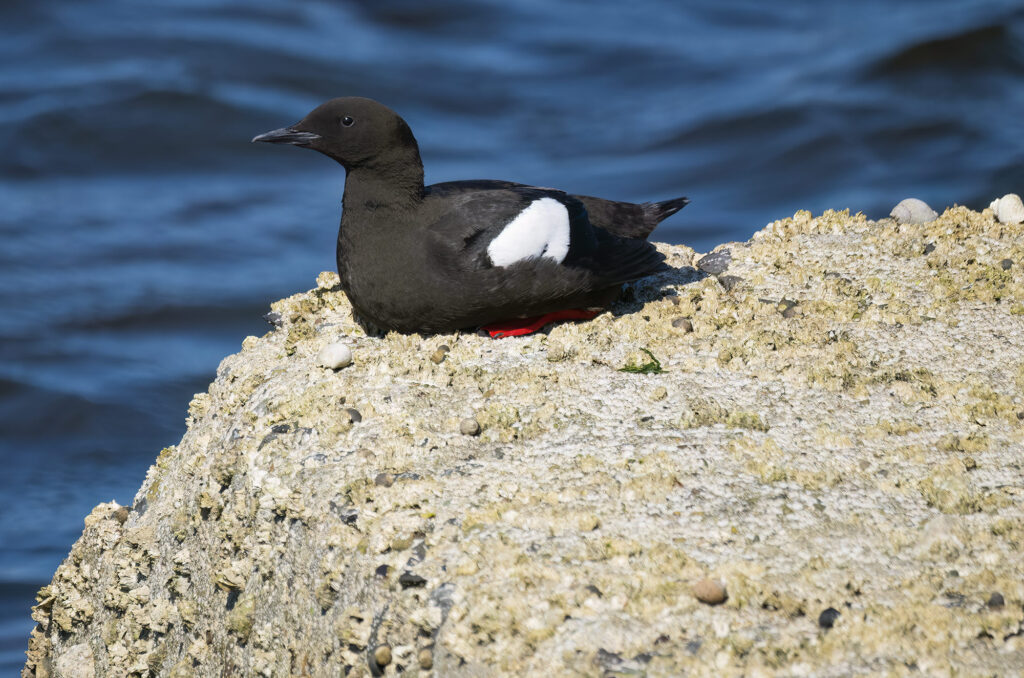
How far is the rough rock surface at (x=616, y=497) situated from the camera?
9.71ft

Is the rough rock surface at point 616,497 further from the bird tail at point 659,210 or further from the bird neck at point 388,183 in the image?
Result: the bird neck at point 388,183

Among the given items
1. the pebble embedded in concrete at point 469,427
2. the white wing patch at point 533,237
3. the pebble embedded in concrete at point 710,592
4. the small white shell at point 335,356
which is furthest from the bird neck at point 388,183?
the pebble embedded in concrete at point 710,592

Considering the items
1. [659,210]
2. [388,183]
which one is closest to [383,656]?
[388,183]

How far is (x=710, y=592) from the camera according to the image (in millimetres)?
2980

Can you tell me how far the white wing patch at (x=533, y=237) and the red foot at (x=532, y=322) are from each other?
32cm

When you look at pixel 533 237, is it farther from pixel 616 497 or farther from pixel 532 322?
pixel 616 497

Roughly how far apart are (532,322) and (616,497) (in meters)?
1.47

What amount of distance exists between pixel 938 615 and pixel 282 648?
6.67 feet

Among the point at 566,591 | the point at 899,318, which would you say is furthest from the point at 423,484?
the point at 899,318

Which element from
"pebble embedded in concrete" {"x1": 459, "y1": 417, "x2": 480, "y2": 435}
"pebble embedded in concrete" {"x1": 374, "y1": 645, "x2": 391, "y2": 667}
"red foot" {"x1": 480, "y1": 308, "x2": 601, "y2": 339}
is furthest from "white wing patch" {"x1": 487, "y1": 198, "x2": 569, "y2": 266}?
"pebble embedded in concrete" {"x1": 374, "y1": 645, "x2": 391, "y2": 667}

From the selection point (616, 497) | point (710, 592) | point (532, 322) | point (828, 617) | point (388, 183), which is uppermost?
point (388, 183)

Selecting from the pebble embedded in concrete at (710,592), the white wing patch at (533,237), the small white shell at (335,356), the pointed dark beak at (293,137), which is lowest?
the pebble embedded in concrete at (710,592)

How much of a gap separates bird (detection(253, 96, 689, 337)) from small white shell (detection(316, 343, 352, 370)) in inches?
12.6

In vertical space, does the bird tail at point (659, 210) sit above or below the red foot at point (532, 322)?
above
